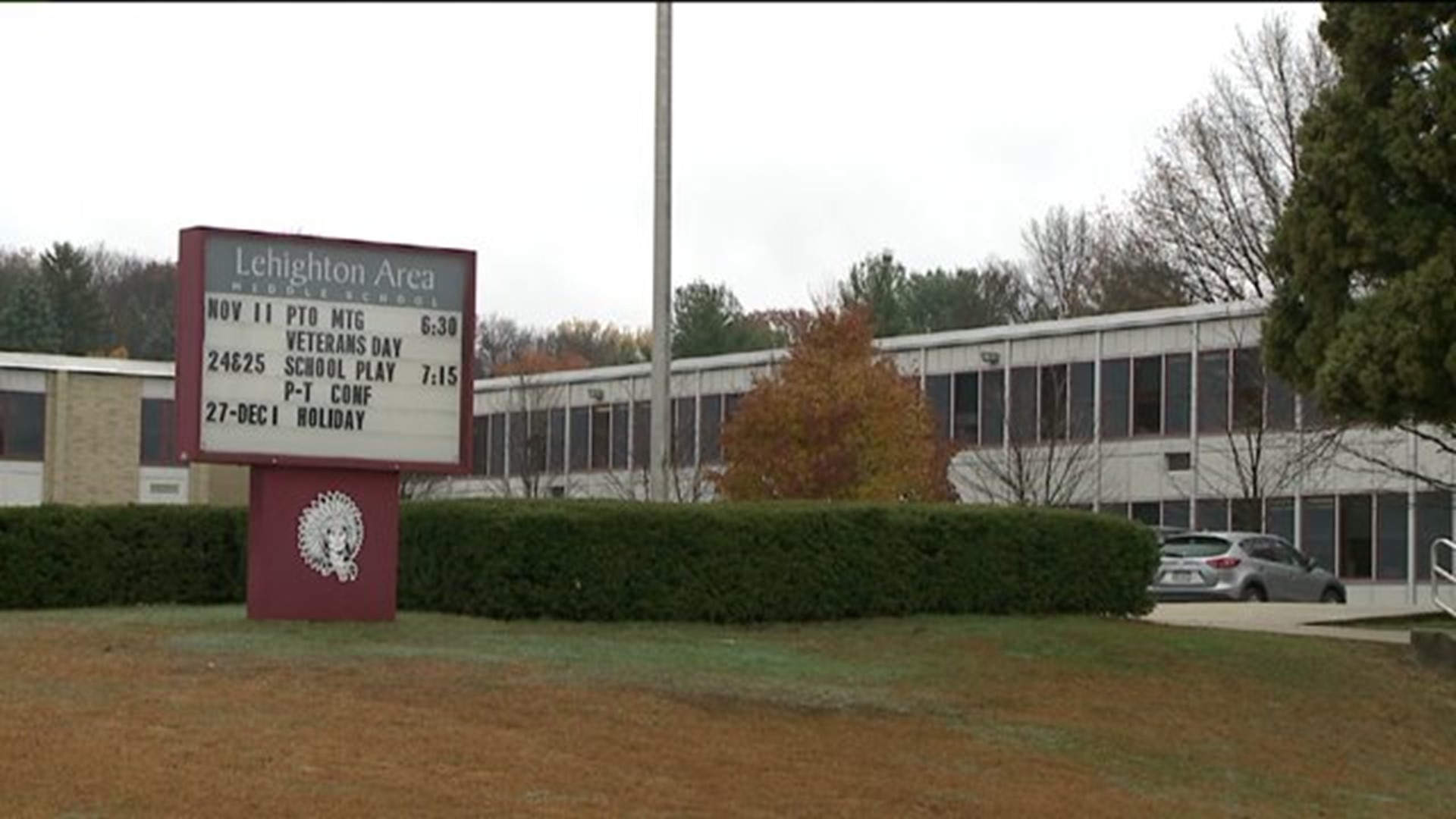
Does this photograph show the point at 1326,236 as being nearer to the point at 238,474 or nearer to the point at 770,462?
the point at 770,462

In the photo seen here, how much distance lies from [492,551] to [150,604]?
399 centimetres

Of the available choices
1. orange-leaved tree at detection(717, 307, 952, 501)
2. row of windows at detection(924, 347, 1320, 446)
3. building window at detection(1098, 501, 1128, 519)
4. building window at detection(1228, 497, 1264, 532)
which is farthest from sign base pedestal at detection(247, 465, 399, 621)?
building window at detection(1098, 501, 1128, 519)

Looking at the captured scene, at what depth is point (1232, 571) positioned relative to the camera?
3775 cm

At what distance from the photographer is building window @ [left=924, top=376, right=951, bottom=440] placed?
58.6m

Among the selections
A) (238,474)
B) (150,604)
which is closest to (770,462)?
(238,474)

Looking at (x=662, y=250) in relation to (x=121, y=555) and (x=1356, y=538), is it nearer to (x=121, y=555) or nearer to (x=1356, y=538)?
(x=121, y=555)

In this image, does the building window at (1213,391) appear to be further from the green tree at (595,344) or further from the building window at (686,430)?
the green tree at (595,344)

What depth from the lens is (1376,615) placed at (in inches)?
1148

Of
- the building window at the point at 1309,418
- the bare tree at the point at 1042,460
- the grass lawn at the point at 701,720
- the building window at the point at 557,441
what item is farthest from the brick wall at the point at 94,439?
the grass lawn at the point at 701,720

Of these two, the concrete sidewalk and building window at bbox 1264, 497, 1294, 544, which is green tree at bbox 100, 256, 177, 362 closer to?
building window at bbox 1264, 497, 1294, 544

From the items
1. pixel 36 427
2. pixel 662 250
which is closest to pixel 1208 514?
pixel 36 427

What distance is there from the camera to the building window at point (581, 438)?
68.5 metres

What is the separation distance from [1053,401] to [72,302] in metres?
44.2

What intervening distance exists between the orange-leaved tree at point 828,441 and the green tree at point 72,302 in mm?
45403
